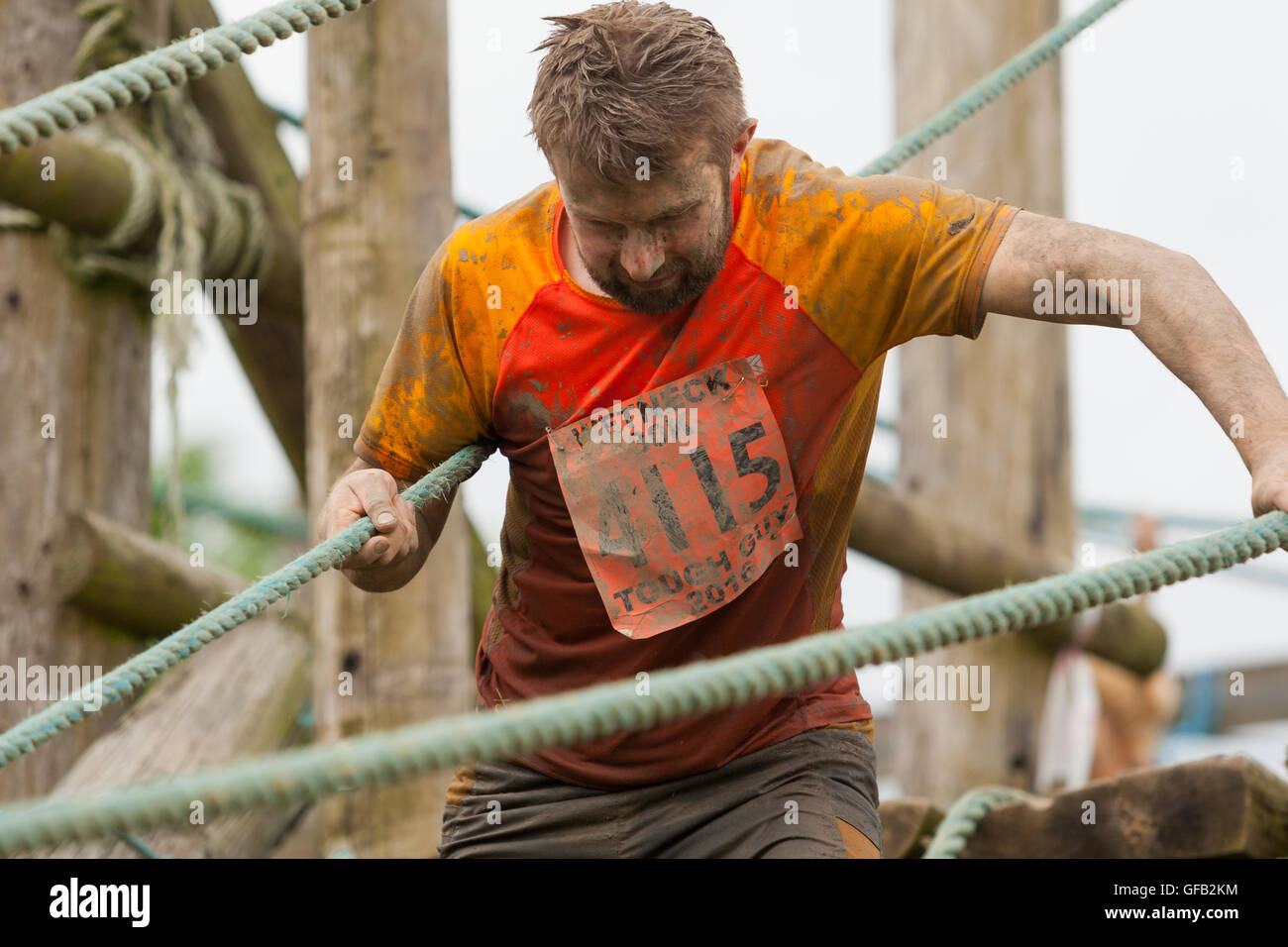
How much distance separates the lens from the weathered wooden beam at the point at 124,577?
290cm

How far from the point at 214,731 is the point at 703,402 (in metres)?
1.49

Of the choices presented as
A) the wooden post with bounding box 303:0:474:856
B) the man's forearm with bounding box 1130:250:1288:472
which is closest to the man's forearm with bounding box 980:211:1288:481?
the man's forearm with bounding box 1130:250:1288:472

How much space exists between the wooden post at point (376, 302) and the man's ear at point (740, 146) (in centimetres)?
86

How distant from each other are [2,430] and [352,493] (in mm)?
1228

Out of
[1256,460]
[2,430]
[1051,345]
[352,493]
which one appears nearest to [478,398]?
[352,493]

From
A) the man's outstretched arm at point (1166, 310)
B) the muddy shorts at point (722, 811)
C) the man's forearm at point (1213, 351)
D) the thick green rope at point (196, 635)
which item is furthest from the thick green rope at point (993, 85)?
the thick green rope at point (196, 635)

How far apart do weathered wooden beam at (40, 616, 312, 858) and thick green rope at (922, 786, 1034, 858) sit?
39.8 inches

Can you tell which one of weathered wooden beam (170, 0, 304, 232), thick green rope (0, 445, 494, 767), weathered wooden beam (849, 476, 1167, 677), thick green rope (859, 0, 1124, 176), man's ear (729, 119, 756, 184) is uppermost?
weathered wooden beam (170, 0, 304, 232)

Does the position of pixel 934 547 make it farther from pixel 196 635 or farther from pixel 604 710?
pixel 604 710

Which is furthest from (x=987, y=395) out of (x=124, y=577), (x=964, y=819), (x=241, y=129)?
(x=124, y=577)

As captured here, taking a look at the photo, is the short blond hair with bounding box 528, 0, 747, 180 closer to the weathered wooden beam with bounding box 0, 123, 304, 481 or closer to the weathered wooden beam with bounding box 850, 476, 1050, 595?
the weathered wooden beam with bounding box 0, 123, 304, 481

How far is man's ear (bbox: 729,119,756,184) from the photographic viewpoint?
71.4 inches

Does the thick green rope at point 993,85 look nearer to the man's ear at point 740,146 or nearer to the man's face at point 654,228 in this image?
the man's ear at point 740,146
